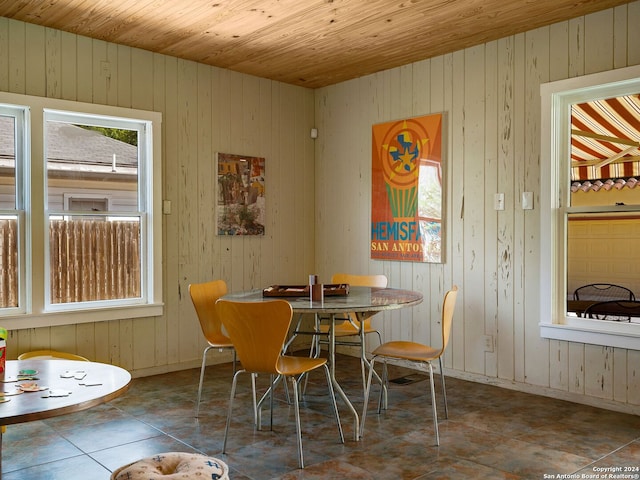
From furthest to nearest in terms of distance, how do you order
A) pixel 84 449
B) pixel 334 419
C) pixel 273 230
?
pixel 273 230
pixel 334 419
pixel 84 449

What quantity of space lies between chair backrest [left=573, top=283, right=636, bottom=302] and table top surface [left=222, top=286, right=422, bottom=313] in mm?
1321

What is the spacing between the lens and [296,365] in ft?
10.7

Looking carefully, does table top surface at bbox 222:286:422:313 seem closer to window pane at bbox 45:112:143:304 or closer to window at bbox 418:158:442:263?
window at bbox 418:158:442:263

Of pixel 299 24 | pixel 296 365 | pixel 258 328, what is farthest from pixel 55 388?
pixel 299 24

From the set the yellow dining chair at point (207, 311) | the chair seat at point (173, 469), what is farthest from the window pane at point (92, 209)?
the chair seat at point (173, 469)

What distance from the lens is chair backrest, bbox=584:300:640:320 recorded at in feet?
13.0

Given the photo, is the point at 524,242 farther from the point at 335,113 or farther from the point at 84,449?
the point at 84,449

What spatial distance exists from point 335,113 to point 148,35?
81.6 inches

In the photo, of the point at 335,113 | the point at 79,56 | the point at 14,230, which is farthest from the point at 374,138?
the point at 14,230

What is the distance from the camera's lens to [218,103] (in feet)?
17.6

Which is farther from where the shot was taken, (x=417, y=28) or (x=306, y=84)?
(x=306, y=84)

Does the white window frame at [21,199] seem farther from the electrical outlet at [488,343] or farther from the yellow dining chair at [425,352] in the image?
the electrical outlet at [488,343]

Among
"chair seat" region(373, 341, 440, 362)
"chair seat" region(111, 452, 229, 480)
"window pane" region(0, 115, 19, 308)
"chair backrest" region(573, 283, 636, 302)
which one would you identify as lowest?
"chair seat" region(111, 452, 229, 480)

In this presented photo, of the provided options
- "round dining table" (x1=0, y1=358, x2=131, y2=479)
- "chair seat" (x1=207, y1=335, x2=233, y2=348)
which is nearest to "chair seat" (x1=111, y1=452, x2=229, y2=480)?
"round dining table" (x1=0, y1=358, x2=131, y2=479)
